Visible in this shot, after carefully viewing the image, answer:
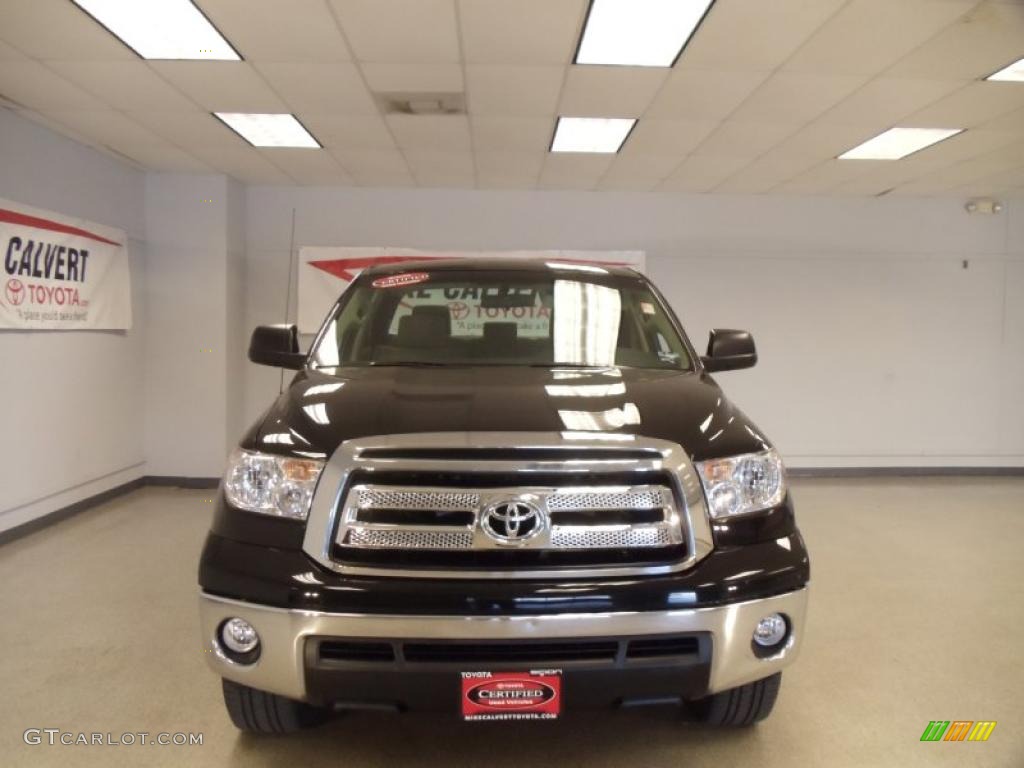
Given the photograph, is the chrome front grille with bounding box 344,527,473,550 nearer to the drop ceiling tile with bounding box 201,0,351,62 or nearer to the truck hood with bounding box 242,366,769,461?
the truck hood with bounding box 242,366,769,461

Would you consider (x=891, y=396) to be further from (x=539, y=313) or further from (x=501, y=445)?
(x=501, y=445)

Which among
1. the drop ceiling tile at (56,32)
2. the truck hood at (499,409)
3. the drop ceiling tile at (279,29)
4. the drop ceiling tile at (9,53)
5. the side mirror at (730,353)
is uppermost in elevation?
the drop ceiling tile at (279,29)

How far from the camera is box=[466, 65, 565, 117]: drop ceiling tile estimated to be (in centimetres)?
388

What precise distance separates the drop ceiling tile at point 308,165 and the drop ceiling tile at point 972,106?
14.7ft

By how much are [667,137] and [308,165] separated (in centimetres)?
313

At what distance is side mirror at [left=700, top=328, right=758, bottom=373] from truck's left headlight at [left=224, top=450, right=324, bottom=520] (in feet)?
5.19

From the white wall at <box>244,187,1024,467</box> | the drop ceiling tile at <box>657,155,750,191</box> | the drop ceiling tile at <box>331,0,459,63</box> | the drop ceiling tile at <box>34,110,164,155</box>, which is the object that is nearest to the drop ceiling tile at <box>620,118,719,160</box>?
the drop ceiling tile at <box>657,155,750,191</box>

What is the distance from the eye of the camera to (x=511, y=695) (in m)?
1.57

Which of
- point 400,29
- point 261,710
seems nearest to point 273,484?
point 261,710

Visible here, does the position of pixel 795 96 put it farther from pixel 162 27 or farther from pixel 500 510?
pixel 500 510

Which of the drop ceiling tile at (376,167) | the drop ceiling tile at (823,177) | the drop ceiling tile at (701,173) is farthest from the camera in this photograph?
the drop ceiling tile at (823,177)

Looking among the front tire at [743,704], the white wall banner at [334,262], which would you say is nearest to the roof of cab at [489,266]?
the front tire at [743,704]

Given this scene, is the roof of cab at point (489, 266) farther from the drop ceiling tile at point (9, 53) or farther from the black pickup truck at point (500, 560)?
the drop ceiling tile at point (9, 53)

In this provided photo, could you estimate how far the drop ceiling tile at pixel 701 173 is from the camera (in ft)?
18.6
